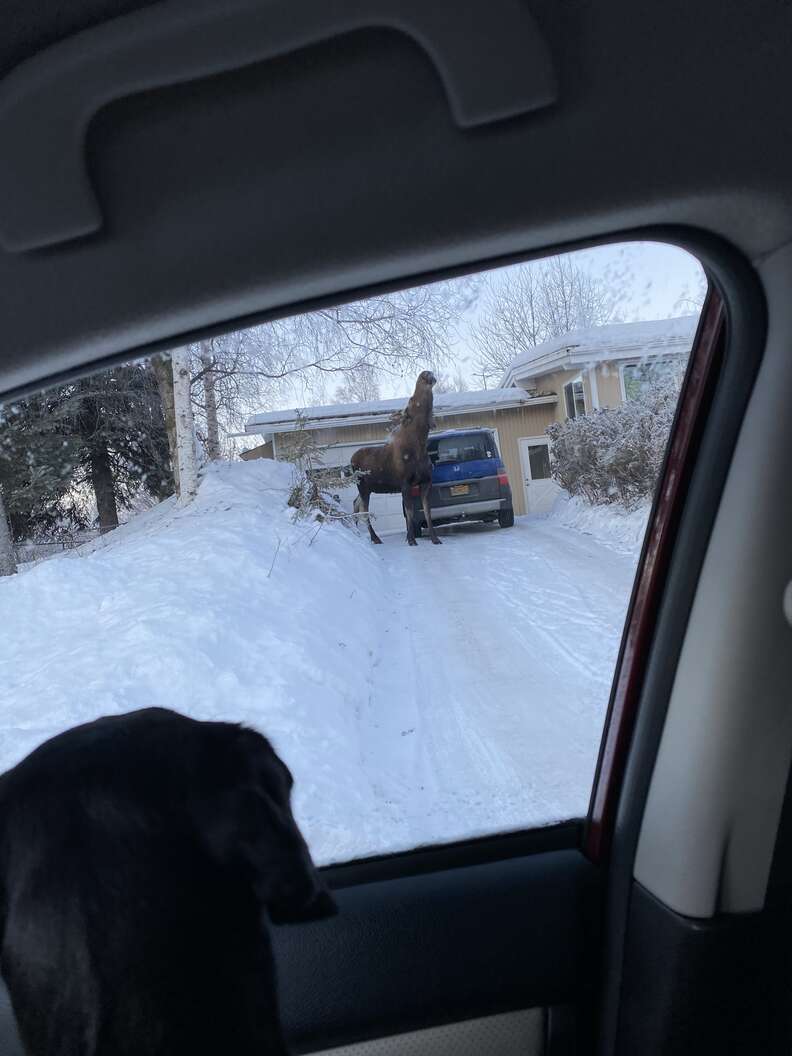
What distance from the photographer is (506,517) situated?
2975 millimetres

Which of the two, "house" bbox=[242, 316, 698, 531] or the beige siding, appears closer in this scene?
"house" bbox=[242, 316, 698, 531]

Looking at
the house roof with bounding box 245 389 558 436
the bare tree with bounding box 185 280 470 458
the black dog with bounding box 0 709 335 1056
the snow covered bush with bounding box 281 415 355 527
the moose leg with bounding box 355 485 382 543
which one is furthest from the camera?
the moose leg with bounding box 355 485 382 543

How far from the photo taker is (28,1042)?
4.93 ft

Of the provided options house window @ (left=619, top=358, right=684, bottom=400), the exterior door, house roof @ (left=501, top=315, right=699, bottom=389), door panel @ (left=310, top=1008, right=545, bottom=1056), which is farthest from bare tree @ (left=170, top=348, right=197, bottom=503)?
door panel @ (left=310, top=1008, right=545, bottom=1056)

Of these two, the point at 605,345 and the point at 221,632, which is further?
the point at 221,632

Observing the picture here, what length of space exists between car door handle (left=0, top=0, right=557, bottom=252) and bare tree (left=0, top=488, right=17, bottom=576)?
1430 mm

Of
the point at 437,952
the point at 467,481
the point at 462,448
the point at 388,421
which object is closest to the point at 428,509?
the point at 467,481

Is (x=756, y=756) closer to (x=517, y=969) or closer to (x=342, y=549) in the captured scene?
(x=517, y=969)

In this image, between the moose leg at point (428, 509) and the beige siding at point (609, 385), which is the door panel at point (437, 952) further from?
the beige siding at point (609, 385)

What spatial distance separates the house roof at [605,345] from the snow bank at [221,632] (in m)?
0.87

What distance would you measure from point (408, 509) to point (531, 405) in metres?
0.60

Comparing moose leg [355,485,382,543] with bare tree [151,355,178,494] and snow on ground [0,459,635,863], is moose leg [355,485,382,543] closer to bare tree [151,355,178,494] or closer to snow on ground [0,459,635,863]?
snow on ground [0,459,635,863]

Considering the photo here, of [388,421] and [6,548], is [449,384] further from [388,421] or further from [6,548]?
[6,548]

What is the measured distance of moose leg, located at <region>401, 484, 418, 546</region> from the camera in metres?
2.79
